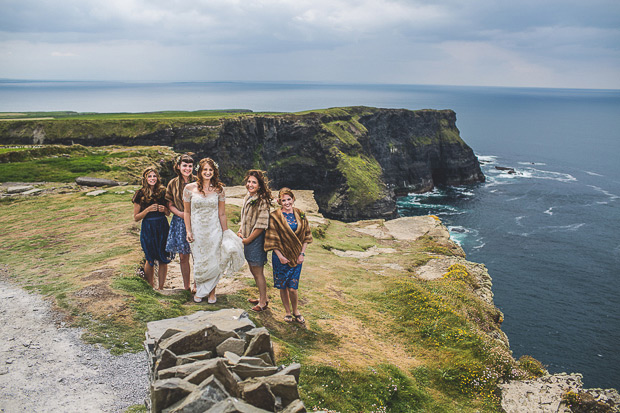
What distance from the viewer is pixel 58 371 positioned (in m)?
7.18

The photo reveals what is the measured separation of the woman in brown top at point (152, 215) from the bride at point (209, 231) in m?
1.45

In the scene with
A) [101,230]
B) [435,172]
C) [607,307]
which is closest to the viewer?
[101,230]

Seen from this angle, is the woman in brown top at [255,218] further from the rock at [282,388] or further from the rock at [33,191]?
the rock at [33,191]

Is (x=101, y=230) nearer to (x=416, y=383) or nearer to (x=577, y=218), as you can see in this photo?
(x=416, y=383)

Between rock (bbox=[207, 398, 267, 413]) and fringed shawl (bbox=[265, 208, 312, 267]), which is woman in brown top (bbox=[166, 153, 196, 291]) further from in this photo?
rock (bbox=[207, 398, 267, 413])

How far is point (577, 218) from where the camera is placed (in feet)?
227

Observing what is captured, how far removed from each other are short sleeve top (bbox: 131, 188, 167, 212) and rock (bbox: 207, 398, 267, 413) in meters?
7.48

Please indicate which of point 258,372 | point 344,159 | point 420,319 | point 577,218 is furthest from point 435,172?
point 258,372

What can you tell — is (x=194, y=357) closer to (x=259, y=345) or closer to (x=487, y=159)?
(x=259, y=345)

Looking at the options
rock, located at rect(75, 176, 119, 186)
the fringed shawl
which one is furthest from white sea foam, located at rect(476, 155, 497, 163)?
the fringed shawl

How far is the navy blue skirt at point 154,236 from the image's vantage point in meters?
11.2

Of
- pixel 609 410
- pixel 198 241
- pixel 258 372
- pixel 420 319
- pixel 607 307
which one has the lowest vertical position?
pixel 607 307

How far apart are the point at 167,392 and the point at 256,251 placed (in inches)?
214

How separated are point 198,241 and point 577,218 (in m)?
78.2
